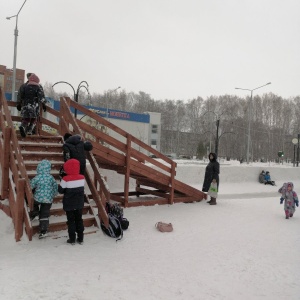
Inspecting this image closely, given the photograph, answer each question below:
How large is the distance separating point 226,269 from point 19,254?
10.4ft

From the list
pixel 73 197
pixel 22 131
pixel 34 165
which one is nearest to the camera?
pixel 73 197

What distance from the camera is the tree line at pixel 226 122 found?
225ft

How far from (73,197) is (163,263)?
183 cm

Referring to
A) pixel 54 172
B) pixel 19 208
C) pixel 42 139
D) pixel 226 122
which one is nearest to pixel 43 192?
pixel 19 208

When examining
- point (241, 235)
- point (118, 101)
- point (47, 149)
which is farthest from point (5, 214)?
point (118, 101)

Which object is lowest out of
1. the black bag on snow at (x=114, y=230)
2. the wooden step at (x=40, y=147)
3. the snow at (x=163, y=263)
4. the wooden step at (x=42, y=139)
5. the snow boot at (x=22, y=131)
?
the snow at (x=163, y=263)

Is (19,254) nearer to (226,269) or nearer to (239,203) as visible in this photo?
(226,269)

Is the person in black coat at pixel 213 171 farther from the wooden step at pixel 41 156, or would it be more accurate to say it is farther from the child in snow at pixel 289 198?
the wooden step at pixel 41 156

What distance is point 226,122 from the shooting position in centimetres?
7338

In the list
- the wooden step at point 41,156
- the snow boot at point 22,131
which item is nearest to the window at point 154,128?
the snow boot at point 22,131

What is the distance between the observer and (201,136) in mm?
73750

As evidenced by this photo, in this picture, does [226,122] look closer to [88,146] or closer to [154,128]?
[154,128]

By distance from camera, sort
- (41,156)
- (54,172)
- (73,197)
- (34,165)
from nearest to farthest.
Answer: (73,197) < (34,165) < (54,172) < (41,156)

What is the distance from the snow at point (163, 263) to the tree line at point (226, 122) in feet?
185
